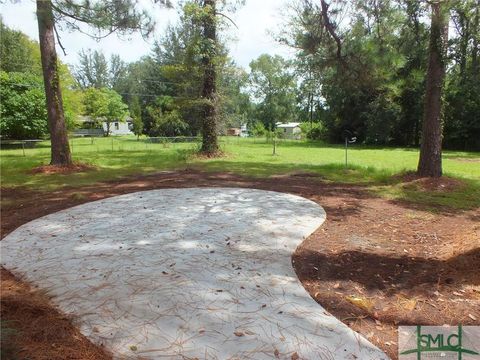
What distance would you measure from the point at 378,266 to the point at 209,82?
1222 cm

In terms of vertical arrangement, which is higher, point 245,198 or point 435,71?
point 435,71

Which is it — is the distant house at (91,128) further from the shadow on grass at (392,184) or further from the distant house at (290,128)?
the shadow on grass at (392,184)

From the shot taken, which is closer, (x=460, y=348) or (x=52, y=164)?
(x=460, y=348)

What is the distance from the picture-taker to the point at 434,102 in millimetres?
7820

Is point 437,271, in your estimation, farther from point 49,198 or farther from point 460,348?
point 49,198

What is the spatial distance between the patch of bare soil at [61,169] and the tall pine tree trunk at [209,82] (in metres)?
5.18

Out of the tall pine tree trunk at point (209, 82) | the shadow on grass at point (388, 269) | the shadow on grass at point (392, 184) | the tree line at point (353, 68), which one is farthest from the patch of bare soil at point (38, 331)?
the tall pine tree trunk at point (209, 82)

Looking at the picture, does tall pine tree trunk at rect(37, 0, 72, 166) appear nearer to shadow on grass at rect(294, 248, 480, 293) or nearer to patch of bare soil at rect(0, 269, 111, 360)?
patch of bare soil at rect(0, 269, 111, 360)

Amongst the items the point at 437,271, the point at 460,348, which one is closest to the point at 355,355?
the point at 460,348

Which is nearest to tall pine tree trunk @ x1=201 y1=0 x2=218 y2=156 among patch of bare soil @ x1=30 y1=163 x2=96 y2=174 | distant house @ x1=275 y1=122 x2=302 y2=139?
patch of bare soil @ x1=30 y1=163 x2=96 y2=174

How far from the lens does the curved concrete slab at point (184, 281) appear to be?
7.20ft

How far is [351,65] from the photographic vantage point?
8883mm

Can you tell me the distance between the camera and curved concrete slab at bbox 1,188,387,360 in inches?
86.4

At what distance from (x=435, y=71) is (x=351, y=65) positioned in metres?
1.92
